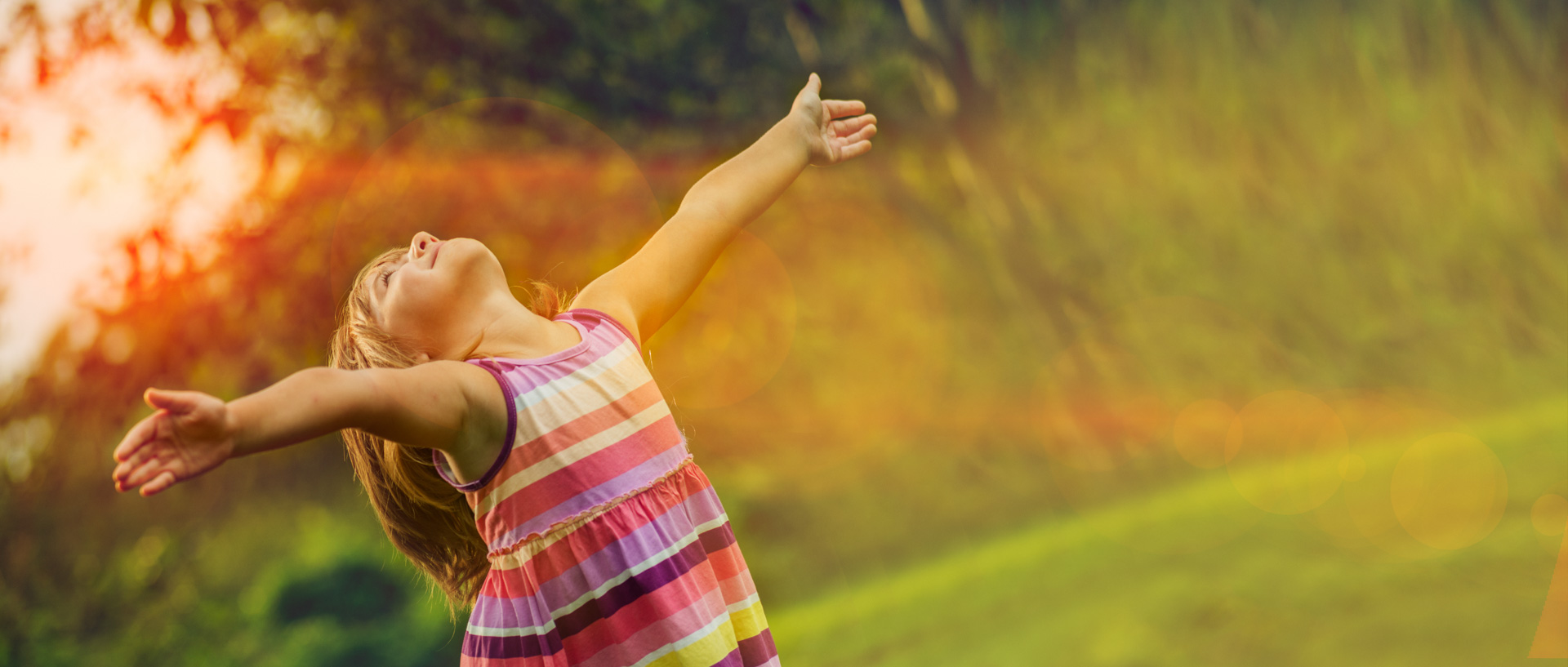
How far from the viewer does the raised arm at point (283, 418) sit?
0.68m

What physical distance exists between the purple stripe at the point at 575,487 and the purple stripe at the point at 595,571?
24mm

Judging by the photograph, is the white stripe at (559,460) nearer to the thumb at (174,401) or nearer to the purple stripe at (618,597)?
the purple stripe at (618,597)

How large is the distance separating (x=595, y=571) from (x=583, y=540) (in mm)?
31

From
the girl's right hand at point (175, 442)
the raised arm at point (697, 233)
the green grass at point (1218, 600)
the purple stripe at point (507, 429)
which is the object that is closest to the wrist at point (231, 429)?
the girl's right hand at point (175, 442)

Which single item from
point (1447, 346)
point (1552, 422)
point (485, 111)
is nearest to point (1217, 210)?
point (1447, 346)

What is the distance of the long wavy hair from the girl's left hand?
0.52m

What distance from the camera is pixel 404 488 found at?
1.11 metres

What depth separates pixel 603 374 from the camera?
985 mm

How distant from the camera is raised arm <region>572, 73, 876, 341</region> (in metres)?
1.14

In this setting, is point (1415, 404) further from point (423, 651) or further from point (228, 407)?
point (228, 407)

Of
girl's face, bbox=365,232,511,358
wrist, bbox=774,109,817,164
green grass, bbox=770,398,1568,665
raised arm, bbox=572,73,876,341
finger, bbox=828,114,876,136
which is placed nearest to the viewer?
girl's face, bbox=365,232,511,358

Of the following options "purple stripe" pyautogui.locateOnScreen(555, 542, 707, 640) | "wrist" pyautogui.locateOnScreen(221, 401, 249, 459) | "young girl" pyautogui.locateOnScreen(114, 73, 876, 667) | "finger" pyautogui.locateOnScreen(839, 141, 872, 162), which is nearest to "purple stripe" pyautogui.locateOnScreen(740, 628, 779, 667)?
"young girl" pyautogui.locateOnScreen(114, 73, 876, 667)

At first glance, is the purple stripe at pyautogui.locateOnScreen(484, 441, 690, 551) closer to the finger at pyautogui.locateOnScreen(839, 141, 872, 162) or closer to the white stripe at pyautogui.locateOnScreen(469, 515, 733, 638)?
the white stripe at pyautogui.locateOnScreen(469, 515, 733, 638)

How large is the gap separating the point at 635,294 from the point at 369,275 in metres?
0.29
